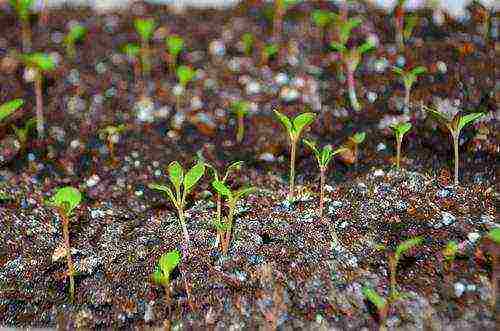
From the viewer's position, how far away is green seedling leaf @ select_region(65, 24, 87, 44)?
2840 mm

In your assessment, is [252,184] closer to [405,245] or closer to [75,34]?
[405,245]

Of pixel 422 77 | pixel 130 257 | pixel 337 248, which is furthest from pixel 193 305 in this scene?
pixel 422 77

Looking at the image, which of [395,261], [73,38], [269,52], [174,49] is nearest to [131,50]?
[174,49]

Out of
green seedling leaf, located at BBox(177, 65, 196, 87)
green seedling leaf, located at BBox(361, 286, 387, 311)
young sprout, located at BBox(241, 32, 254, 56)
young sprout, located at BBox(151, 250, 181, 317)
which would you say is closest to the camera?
green seedling leaf, located at BBox(361, 286, 387, 311)

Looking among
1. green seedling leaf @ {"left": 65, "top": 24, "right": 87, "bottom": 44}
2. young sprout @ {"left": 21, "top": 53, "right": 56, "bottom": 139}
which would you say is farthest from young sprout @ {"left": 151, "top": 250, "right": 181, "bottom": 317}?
green seedling leaf @ {"left": 65, "top": 24, "right": 87, "bottom": 44}

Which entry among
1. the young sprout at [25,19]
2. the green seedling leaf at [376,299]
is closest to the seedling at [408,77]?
the green seedling leaf at [376,299]

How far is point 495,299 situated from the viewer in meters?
1.72

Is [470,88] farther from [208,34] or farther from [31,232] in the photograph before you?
[31,232]

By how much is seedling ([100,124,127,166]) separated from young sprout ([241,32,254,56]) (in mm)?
595

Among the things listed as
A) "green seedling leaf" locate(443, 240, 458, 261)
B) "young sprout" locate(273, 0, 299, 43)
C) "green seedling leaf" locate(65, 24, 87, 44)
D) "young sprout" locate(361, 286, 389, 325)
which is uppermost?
"young sprout" locate(273, 0, 299, 43)

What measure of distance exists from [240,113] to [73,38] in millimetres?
844

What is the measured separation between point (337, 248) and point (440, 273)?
27 centimetres

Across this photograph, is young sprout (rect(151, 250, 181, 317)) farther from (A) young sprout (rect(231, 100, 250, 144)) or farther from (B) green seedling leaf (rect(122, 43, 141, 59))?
(B) green seedling leaf (rect(122, 43, 141, 59))

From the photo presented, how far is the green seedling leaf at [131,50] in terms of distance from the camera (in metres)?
2.75
